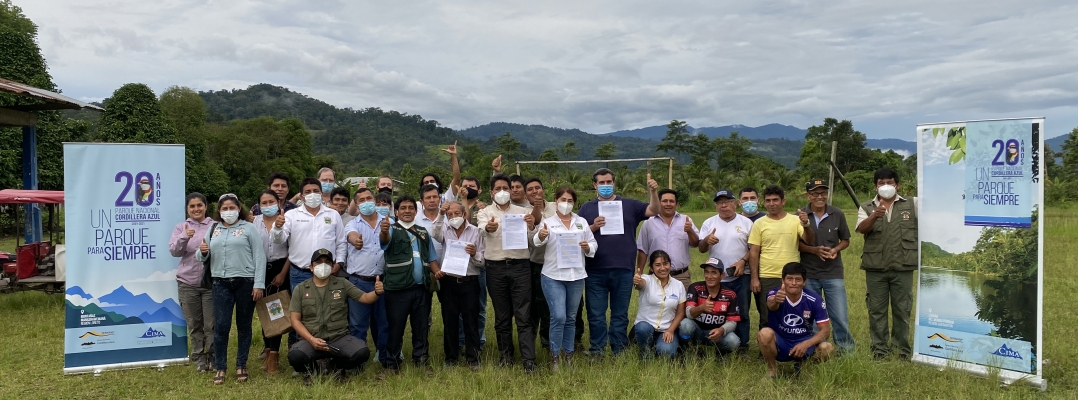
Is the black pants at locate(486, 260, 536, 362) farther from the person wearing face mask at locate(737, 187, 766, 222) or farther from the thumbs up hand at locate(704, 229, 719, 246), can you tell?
the person wearing face mask at locate(737, 187, 766, 222)

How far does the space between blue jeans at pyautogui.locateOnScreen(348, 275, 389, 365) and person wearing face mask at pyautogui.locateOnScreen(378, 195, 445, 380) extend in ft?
0.65

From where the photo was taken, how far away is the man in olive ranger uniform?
5.66 meters

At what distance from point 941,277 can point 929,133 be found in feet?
4.58

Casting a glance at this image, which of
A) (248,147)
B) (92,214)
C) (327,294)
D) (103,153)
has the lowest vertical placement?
(327,294)

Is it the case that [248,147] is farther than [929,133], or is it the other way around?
[248,147]

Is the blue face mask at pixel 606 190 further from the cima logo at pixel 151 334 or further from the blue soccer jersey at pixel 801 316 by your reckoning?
the cima logo at pixel 151 334

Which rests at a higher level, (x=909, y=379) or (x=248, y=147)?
(x=248, y=147)

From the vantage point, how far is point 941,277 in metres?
6.05

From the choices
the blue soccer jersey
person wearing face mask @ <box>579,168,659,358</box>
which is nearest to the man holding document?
person wearing face mask @ <box>579,168,659,358</box>

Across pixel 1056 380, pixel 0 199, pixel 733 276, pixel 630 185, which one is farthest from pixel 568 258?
pixel 630 185

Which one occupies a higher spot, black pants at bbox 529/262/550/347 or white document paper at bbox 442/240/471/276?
white document paper at bbox 442/240/471/276

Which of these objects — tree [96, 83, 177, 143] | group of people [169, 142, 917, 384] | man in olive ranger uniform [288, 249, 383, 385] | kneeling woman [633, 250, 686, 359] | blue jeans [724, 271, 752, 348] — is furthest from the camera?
tree [96, 83, 177, 143]

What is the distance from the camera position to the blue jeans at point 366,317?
600 centimetres

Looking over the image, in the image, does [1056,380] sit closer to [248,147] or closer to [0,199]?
[0,199]
